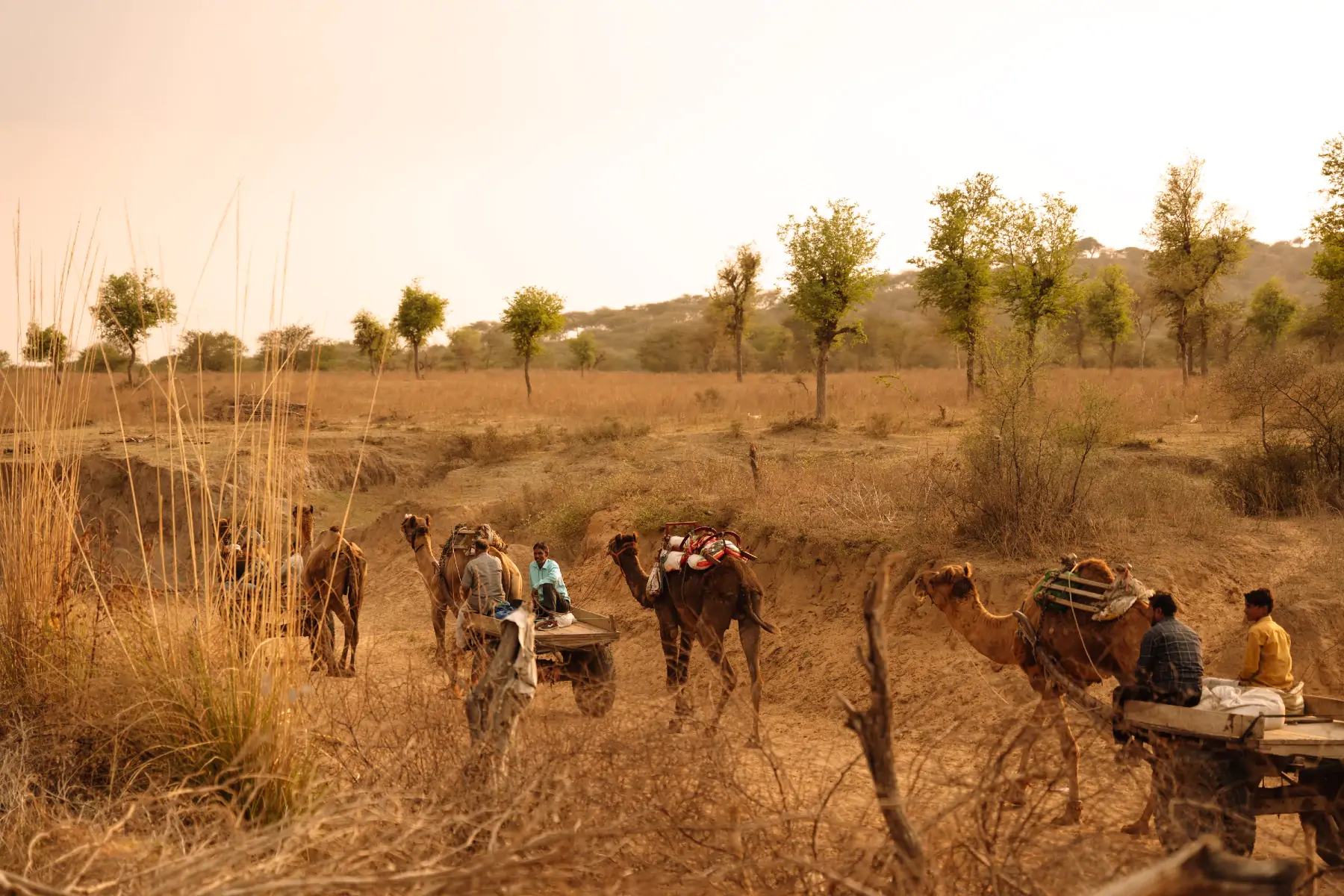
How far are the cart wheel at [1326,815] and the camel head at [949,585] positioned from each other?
8.52 feet

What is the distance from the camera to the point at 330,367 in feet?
199

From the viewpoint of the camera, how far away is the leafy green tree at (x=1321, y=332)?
38562 millimetres

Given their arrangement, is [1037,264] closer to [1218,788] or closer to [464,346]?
[1218,788]

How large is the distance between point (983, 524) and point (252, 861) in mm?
9488

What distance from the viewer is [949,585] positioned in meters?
8.17

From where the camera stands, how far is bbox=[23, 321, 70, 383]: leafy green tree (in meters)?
6.56

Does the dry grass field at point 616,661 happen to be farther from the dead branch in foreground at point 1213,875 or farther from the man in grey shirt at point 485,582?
the man in grey shirt at point 485,582

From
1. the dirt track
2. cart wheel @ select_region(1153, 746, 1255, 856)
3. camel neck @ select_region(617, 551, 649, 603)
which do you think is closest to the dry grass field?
the dirt track

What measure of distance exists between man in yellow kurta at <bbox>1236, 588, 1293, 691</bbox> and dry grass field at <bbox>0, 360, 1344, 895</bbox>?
92 cm

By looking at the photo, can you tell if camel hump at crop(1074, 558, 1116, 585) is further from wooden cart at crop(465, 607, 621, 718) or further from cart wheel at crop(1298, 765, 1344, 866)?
wooden cart at crop(465, 607, 621, 718)

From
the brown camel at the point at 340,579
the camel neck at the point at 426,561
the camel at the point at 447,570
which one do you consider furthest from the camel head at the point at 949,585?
the camel neck at the point at 426,561

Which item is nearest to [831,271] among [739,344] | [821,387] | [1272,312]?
[821,387]

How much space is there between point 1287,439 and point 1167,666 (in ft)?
35.2

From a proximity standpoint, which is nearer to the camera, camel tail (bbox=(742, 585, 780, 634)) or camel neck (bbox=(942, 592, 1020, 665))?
camel neck (bbox=(942, 592, 1020, 665))
